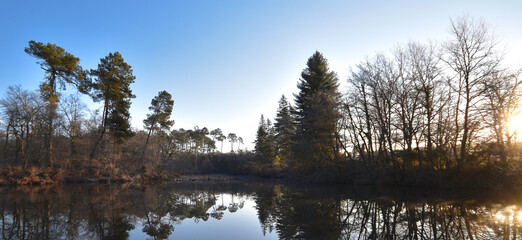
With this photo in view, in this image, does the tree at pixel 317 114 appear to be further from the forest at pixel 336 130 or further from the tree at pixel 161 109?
the tree at pixel 161 109

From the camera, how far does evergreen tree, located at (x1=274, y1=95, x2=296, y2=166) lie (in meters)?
38.7

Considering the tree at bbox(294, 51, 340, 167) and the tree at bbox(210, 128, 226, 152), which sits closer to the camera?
the tree at bbox(294, 51, 340, 167)

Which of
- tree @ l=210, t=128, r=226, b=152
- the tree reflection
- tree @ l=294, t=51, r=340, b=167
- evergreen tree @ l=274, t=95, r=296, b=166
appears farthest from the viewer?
tree @ l=210, t=128, r=226, b=152

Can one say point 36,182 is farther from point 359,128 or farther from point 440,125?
point 440,125

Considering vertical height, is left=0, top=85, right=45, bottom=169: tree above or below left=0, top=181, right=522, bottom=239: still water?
above

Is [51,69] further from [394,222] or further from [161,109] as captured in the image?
[394,222]

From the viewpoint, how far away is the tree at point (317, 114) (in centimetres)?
2603

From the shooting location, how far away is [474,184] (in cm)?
1734

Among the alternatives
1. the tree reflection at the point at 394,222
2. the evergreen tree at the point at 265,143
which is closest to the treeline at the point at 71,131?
the evergreen tree at the point at 265,143

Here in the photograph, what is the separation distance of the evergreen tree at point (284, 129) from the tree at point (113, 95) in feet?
65.9

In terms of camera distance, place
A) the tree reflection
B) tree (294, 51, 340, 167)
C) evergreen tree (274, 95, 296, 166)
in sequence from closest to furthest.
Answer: the tree reflection < tree (294, 51, 340, 167) < evergreen tree (274, 95, 296, 166)

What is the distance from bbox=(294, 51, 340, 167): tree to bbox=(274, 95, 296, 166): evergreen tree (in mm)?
4923

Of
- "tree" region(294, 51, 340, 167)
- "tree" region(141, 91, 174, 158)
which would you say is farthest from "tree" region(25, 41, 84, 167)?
"tree" region(294, 51, 340, 167)

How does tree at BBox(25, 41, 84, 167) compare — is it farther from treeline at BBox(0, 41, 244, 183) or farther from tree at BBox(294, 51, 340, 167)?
tree at BBox(294, 51, 340, 167)
